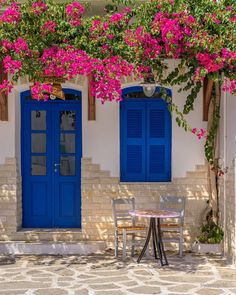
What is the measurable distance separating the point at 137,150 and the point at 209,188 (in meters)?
1.56

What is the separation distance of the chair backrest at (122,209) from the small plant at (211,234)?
1.33 m

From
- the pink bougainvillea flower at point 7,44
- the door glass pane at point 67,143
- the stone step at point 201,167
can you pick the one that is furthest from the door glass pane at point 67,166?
the pink bougainvillea flower at point 7,44

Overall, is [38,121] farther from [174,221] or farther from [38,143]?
[174,221]

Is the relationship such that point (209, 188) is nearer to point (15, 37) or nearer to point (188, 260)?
point (188, 260)

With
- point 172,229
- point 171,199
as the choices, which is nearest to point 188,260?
point 172,229

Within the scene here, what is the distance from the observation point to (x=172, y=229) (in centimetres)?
952

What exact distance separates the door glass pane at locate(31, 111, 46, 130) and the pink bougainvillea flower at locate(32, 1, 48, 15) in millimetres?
2895

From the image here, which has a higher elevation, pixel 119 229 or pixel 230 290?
pixel 119 229

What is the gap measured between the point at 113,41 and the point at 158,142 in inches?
112

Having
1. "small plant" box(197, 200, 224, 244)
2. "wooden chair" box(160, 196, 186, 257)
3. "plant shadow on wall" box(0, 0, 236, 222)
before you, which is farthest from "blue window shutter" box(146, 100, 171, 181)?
"plant shadow on wall" box(0, 0, 236, 222)

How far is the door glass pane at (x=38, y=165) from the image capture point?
10.7m

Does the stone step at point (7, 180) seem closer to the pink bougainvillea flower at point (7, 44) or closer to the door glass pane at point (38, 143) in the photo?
the door glass pane at point (38, 143)

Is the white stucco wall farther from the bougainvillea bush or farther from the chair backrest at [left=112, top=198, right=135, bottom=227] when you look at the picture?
the bougainvillea bush

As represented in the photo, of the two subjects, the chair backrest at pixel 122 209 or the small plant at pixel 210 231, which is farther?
the small plant at pixel 210 231
